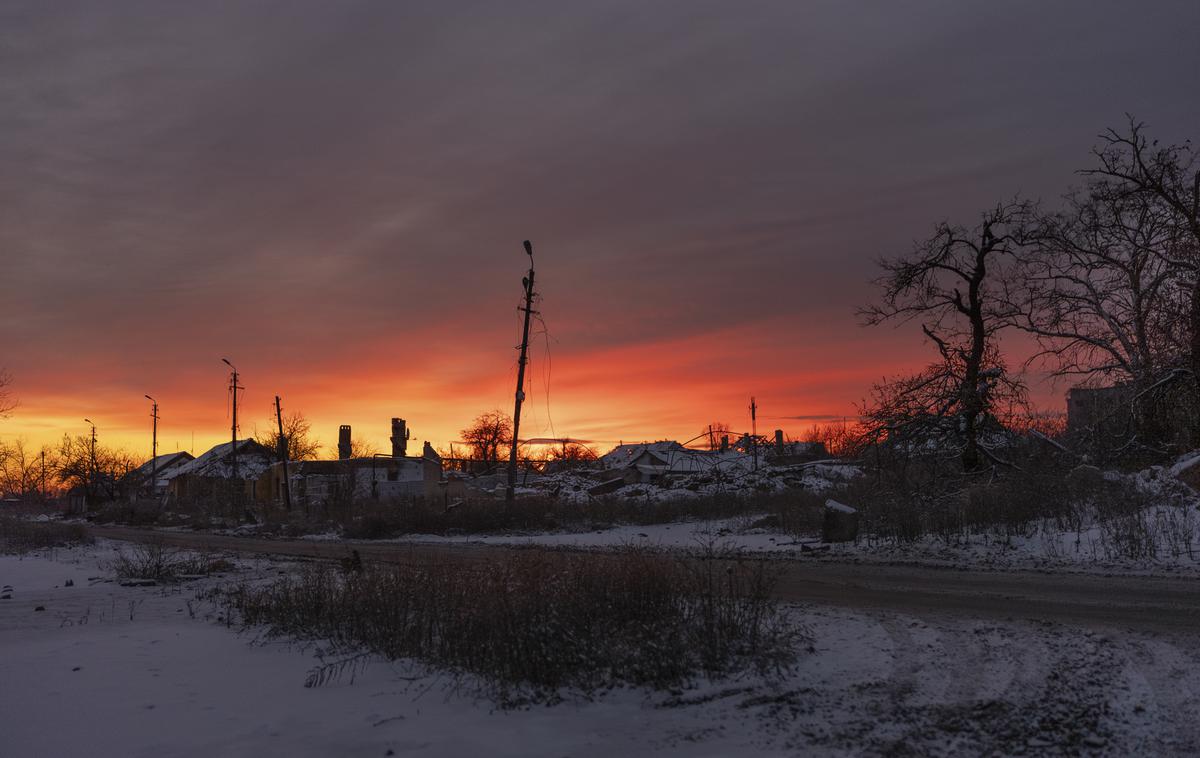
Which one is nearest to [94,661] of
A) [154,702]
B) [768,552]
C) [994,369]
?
[154,702]

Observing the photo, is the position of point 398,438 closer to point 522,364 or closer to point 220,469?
point 220,469

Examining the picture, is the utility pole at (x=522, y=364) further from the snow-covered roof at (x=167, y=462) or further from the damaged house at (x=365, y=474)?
the snow-covered roof at (x=167, y=462)

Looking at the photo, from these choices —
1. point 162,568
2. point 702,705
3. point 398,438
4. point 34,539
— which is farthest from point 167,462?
point 702,705

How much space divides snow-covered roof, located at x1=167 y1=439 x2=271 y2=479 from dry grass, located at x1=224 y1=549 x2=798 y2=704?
83.8 metres

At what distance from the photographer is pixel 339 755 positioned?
207 inches

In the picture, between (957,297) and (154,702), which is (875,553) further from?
(154,702)

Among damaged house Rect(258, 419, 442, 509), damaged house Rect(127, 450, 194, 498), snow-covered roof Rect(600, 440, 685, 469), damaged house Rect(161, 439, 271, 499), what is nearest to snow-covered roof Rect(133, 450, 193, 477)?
damaged house Rect(127, 450, 194, 498)

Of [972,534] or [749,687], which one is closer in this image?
[749,687]

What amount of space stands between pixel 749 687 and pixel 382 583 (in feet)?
14.7

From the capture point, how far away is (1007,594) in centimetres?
980

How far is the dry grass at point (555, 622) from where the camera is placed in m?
6.64

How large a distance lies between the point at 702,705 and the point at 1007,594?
5.61m

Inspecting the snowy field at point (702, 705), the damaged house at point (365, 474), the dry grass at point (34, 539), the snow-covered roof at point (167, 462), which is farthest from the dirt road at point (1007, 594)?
the snow-covered roof at point (167, 462)

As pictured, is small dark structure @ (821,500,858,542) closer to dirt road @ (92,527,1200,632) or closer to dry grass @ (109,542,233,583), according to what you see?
dirt road @ (92,527,1200,632)
